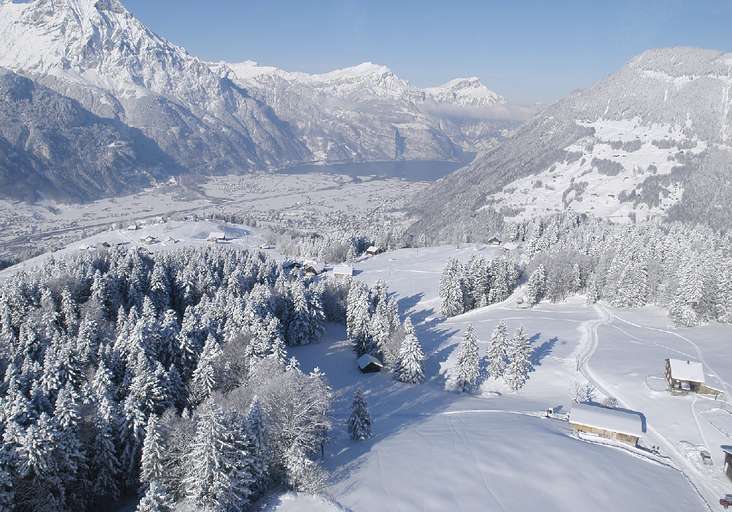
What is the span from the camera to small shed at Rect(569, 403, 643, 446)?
42.3 meters

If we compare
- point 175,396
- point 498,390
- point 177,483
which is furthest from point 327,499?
point 498,390

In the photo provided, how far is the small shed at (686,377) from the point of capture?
5147 cm

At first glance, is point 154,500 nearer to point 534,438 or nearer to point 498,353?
point 534,438

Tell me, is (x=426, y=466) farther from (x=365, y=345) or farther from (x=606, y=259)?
(x=606, y=259)

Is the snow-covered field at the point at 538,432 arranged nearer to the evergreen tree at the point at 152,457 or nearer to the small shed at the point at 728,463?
the small shed at the point at 728,463

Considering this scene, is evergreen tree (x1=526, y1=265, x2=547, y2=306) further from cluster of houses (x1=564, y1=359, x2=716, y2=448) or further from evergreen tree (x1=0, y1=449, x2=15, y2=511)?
evergreen tree (x1=0, y1=449, x2=15, y2=511)

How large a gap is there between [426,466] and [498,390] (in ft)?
90.5

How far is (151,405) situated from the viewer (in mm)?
Result: 46906

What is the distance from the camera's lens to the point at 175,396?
51.6 meters

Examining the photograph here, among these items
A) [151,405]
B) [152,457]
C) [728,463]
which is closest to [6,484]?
[152,457]

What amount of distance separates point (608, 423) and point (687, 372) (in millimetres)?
16283

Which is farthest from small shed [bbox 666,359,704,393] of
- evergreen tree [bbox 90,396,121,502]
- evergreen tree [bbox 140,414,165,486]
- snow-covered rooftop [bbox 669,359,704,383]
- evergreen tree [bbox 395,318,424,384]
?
evergreen tree [bbox 90,396,121,502]

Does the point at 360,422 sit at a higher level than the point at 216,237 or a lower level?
lower

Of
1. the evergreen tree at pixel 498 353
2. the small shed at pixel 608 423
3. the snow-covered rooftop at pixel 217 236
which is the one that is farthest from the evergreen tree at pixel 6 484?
the snow-covered rooftop at pixel 217 236
